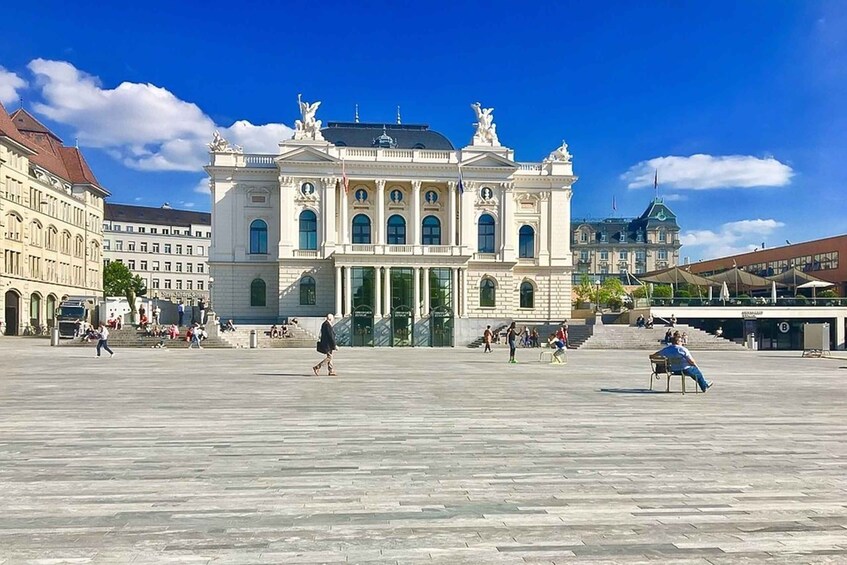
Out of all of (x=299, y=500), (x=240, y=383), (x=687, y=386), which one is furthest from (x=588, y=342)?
(x=299, y=500)

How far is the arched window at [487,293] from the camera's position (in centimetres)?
6500

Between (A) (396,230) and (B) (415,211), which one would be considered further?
(A) (396,230)

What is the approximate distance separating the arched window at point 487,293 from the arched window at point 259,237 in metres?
21.9

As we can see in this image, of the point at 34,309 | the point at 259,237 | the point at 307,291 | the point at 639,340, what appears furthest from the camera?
the point at 34,309

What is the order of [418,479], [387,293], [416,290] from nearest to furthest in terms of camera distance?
[418,479]
[387,293]
[416,290]

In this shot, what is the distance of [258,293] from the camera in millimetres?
64875

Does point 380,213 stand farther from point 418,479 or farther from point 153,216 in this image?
point 153,216

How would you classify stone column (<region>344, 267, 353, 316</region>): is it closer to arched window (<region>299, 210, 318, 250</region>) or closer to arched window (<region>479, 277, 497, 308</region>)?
arched window (<region>299, 210, 318, 250</region>)

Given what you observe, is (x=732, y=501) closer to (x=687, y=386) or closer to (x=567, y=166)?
(x=687, y=386)

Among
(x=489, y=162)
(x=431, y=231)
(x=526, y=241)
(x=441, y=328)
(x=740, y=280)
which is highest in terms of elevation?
(x=489, y=162)

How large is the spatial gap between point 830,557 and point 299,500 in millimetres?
4985

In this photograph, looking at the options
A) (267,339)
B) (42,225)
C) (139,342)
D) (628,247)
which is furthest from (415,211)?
(628,247)

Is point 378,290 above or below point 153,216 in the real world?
below

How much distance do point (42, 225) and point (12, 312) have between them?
10.9m
